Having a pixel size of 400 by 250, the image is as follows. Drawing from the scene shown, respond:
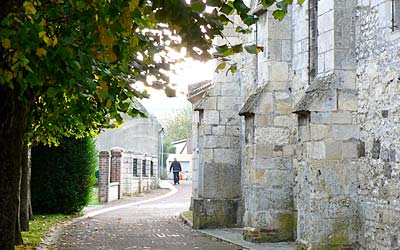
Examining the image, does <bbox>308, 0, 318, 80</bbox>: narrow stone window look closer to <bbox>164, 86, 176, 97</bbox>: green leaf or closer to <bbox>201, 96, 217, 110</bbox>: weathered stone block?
<bbox>164, 86, 176, 97</bbox>: green leaf

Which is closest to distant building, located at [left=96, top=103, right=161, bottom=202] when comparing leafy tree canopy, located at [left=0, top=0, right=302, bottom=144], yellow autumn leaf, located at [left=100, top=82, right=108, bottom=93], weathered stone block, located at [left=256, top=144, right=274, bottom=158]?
weathered stone block, located at [left=256, top=144, right=274, bottom=158]

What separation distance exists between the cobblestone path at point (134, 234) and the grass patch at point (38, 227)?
0.51 metres

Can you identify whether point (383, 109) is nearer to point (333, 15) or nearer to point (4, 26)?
point (333, 15)

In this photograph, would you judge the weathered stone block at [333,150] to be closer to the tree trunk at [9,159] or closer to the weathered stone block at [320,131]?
the weathered stone block at [320,131]

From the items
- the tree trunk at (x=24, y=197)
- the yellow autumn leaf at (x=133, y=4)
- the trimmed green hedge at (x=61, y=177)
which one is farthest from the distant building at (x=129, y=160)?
the yellow autumn leaf at (x=133, y=4)

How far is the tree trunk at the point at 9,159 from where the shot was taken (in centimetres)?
790

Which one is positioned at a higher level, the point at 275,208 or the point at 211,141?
the point at 211,141

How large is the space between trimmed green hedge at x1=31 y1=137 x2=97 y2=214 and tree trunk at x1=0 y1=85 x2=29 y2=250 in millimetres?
14149

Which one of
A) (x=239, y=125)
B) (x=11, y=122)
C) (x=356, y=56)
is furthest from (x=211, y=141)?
(x=11, y=122)

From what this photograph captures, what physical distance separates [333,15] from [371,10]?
0.71 m

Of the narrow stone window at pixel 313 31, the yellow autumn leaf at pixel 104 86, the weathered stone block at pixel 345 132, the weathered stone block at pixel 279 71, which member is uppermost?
the narrow stone window at pixel 313 31

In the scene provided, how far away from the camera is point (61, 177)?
875 inches

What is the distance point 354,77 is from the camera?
36.8 ft

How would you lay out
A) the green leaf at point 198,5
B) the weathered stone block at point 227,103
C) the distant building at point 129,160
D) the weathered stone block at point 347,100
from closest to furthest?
1. the green leaf at point 198,5
2. the weathered stone block at point 347,100
3. the weathered stone block at point 227,103
4. the distant building at point 129,160
